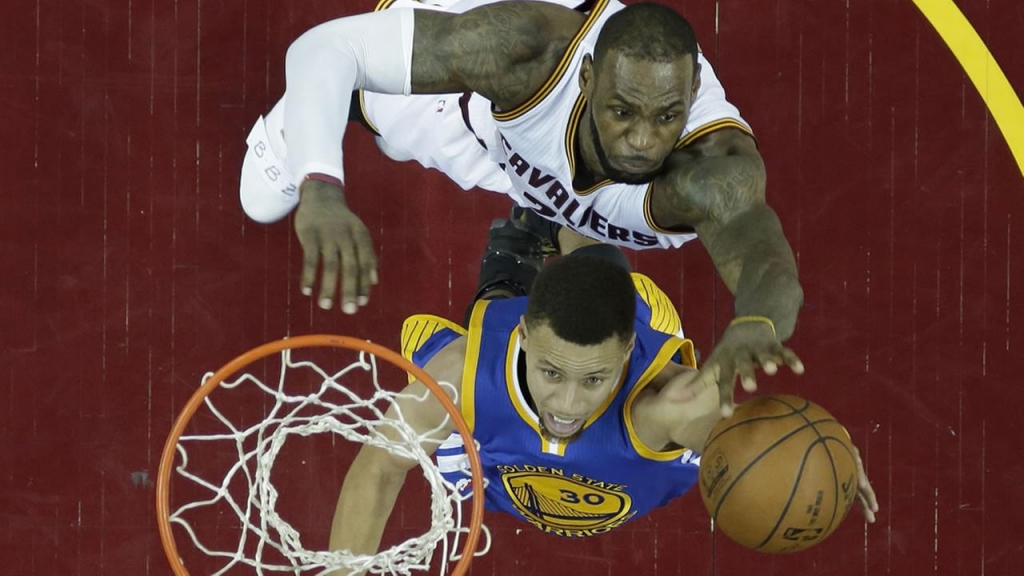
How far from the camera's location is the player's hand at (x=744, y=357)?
258 centimetres

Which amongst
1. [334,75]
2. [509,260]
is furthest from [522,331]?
[509,260]

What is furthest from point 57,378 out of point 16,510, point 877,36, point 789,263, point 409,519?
point 877,36

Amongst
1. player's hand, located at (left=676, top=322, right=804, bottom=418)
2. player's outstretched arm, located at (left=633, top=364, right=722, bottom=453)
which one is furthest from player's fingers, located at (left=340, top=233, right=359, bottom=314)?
player's outstretched arm, located at (left=633, top=364, right=722, bottom=453)

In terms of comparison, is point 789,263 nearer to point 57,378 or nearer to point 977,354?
point 977,354

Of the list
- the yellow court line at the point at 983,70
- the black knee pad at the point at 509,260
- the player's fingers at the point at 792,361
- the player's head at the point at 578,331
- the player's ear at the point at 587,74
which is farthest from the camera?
the yellow court line at the point at 983,70

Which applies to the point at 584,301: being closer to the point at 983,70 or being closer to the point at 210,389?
the point at 210,389

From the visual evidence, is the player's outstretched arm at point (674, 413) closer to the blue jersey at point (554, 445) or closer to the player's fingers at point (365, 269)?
the blue jersey at point (554, 445)

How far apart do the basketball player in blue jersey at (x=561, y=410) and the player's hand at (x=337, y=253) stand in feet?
2.08

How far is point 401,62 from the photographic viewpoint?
135 inches

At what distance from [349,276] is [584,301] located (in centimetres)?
72

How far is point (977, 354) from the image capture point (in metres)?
4.93

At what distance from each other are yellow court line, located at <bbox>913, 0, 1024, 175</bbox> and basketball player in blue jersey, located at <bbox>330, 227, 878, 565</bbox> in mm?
2129

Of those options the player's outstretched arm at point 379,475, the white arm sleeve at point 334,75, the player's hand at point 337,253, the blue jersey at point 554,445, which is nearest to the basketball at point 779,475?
the blue jersey at point 554,445

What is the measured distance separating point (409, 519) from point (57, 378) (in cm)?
152
